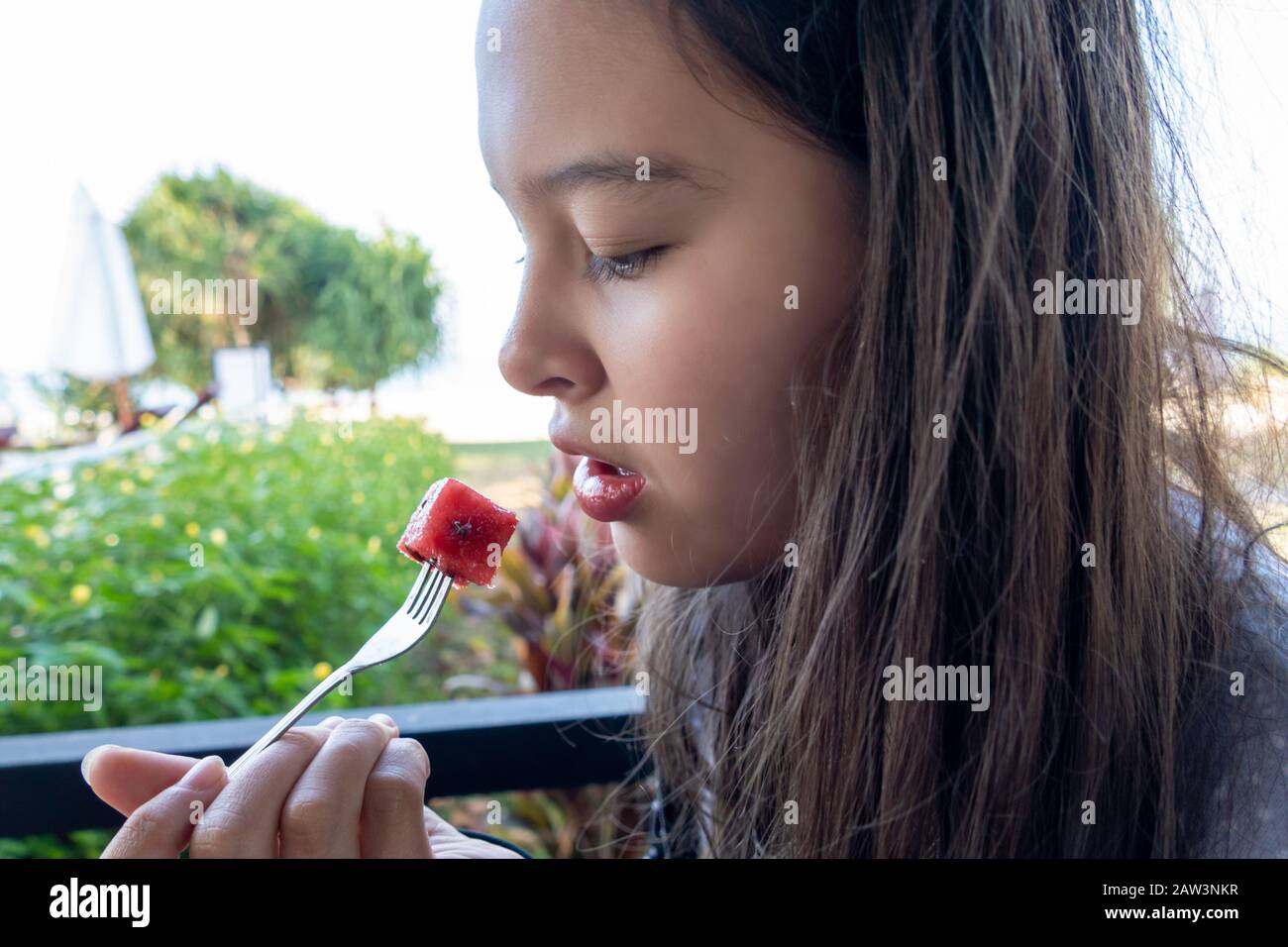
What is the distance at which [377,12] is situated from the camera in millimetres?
1737

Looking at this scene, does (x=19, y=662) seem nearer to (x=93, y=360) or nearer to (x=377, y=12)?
(x=377, y=12)

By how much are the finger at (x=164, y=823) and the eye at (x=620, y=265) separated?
1.97 ft

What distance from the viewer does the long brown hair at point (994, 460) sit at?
818mm

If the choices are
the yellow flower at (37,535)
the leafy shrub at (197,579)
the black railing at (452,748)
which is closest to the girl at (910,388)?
the black railing at (452,748)

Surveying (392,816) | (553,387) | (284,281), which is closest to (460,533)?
(553,387)

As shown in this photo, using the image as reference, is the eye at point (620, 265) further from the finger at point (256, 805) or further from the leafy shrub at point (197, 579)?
the leafy shrub at point (197, 579)

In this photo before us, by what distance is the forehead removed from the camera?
0.85 meters

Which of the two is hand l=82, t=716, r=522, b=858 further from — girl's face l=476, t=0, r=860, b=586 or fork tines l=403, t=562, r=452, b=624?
girl's face l=476, t=0, r=860, b=586

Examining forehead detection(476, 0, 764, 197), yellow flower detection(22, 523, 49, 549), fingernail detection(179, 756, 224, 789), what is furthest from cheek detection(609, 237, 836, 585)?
yellow flower detection(22, 523, 49, 549)

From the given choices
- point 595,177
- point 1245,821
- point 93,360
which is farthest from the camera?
point 93,360

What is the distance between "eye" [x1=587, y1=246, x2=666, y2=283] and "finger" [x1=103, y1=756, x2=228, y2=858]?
Answer: 60cm

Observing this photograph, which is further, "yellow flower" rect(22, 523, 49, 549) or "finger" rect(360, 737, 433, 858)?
"yellow flower" rect(22, 523, 49, 549)

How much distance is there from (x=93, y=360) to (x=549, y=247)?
4.16 m
